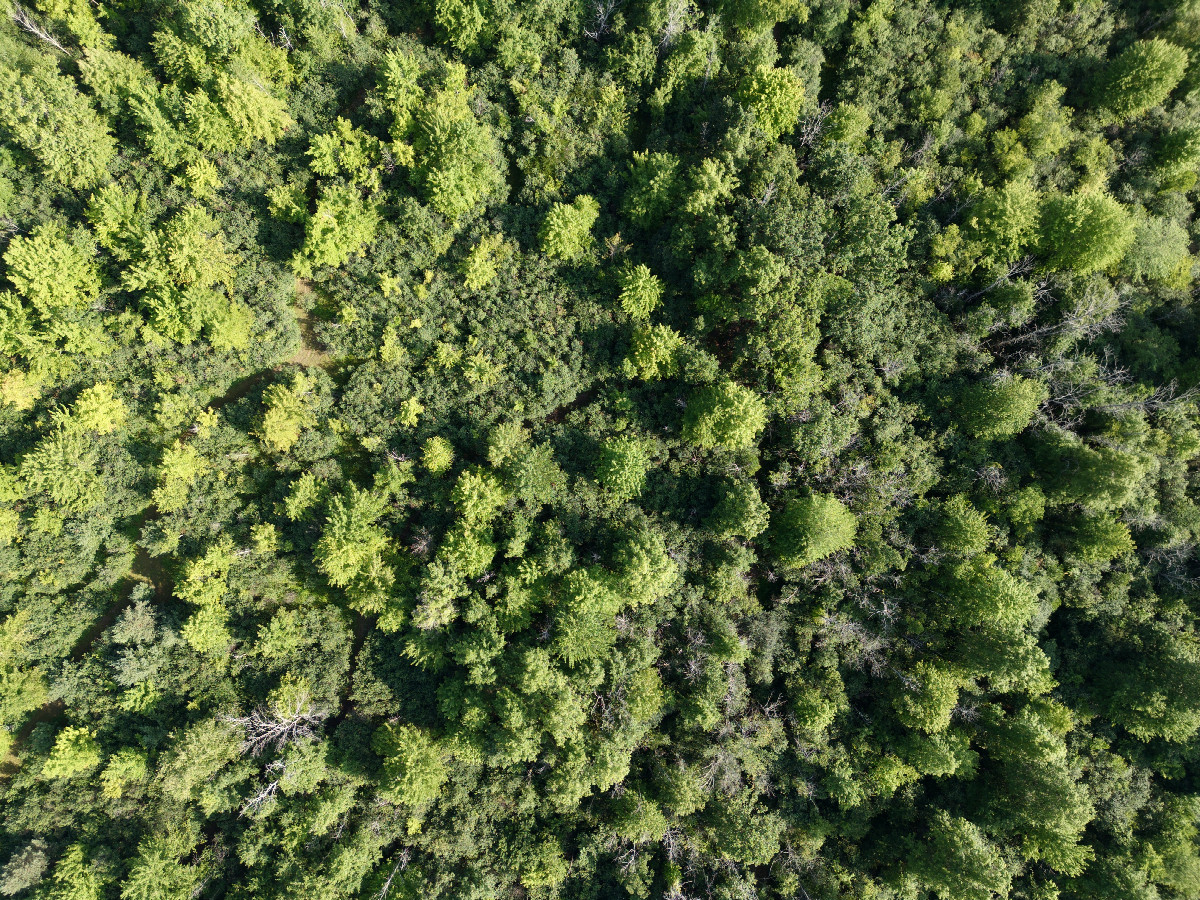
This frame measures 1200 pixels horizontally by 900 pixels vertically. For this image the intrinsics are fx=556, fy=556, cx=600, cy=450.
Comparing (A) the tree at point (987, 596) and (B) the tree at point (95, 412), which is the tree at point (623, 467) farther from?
(B) the tree at point (95, 412)

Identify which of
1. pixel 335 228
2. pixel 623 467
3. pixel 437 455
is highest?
pixel 335 228

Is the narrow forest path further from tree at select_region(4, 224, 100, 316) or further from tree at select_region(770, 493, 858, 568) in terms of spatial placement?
tree at select_region(770, 493, 858, 568)

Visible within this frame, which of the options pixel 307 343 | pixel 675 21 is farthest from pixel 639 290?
pixel 307 343

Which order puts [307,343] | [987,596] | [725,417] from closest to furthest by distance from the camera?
[987,596] < [725,417] < [307,343]

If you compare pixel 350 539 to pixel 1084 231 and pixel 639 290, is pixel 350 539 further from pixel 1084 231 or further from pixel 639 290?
pixel 1084 231

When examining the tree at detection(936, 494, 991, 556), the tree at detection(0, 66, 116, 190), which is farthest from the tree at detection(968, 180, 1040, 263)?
the tree at detection(0, 66, 116, 190)

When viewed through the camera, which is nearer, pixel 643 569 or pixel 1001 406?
pixel 643 569

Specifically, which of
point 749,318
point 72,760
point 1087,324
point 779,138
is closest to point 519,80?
point 779,138

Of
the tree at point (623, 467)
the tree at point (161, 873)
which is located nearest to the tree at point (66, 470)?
the tree at point (161, 873)
